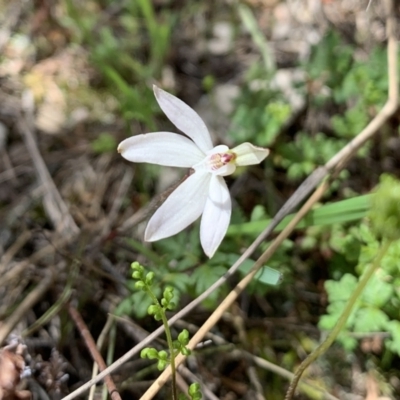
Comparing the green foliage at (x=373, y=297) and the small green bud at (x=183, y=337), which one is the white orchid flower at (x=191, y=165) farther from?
the green foliage at (x=373, y=297)

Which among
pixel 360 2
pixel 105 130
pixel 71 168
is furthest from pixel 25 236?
pixel 360 2

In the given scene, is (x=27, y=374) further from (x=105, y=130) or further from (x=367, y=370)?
(x=105, y=130)

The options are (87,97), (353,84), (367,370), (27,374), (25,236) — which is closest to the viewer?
(27,374)

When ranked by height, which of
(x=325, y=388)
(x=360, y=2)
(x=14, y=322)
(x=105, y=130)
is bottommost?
(x=325, y=388)

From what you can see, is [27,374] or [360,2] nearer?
[27,374]

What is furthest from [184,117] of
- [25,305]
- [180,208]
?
[25,305]

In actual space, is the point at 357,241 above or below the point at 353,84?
below

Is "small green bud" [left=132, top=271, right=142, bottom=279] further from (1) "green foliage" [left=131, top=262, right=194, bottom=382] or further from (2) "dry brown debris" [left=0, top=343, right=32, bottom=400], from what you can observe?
(2) "dry brown debris" [left=0, top=343, right=32, bottom=400]
